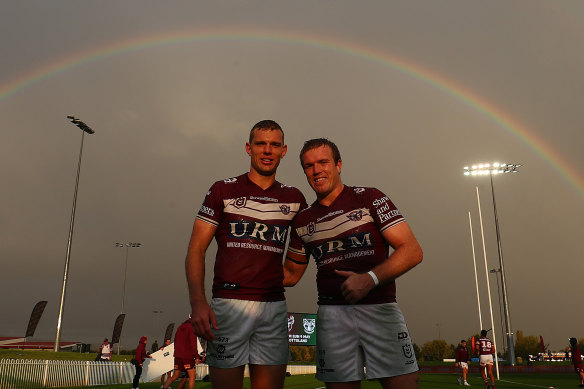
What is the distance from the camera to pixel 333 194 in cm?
379

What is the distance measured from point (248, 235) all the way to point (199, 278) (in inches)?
19.0

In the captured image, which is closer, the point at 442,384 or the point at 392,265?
the point at 392,265

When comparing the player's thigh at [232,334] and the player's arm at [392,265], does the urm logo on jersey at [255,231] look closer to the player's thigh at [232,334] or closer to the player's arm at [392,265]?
the player's thigh at [232,334]

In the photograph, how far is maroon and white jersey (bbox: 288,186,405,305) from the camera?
3479 mm

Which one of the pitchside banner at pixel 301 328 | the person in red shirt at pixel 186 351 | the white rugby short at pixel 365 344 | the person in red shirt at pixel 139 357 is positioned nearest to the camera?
the white rugby short at pixel 365 344

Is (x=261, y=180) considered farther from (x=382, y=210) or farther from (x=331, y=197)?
(x=382, y=210)

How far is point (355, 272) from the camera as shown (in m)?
3.42

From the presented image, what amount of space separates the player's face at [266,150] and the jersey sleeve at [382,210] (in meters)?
0.82

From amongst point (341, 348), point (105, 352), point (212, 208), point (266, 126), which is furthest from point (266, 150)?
point (105, 352)

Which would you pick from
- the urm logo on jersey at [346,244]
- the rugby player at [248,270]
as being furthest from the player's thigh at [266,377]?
the urm logo on jersey at [346,244]

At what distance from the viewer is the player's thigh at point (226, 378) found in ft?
11.4

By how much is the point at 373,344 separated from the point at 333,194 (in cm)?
115

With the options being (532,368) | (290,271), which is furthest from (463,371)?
(532,368)

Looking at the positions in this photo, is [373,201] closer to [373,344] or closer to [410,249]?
[410,249]
